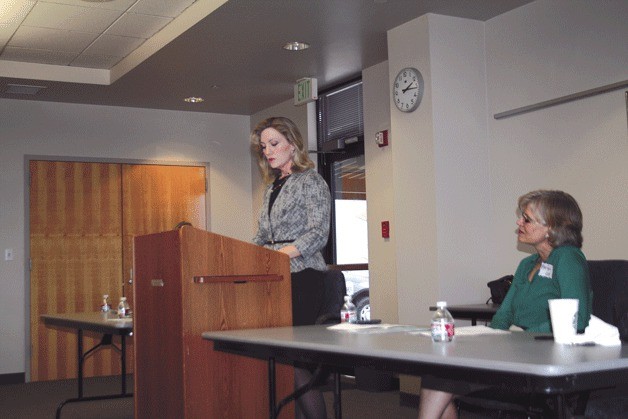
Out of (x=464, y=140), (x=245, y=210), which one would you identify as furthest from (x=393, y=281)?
(x=245, y=210)

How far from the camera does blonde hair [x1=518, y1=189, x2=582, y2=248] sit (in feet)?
11.0

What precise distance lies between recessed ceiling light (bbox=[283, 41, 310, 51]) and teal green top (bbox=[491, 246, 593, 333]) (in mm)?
3083

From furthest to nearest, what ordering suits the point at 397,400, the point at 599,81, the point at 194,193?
1. the point at 194,193
2. the point at 397,400
3. the point at 599,81

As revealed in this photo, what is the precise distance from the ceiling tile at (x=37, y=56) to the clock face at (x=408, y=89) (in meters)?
2.88

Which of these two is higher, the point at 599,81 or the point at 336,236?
the point at 599,81

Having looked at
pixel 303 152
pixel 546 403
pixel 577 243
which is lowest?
pixel 546 403

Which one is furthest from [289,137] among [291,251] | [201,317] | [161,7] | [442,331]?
[161,7]

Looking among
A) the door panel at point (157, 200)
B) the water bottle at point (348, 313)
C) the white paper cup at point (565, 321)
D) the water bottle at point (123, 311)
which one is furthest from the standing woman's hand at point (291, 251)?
the door panel at point (157, 200)

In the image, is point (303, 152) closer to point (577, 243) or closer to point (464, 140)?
point (577, 243)

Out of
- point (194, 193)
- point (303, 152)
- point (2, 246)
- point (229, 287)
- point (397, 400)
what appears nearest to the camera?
point (229, 287)

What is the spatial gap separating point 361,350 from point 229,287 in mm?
1075

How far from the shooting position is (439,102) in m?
5.31

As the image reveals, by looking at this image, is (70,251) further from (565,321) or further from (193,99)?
(565,321)

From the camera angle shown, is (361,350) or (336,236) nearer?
(361,350)
